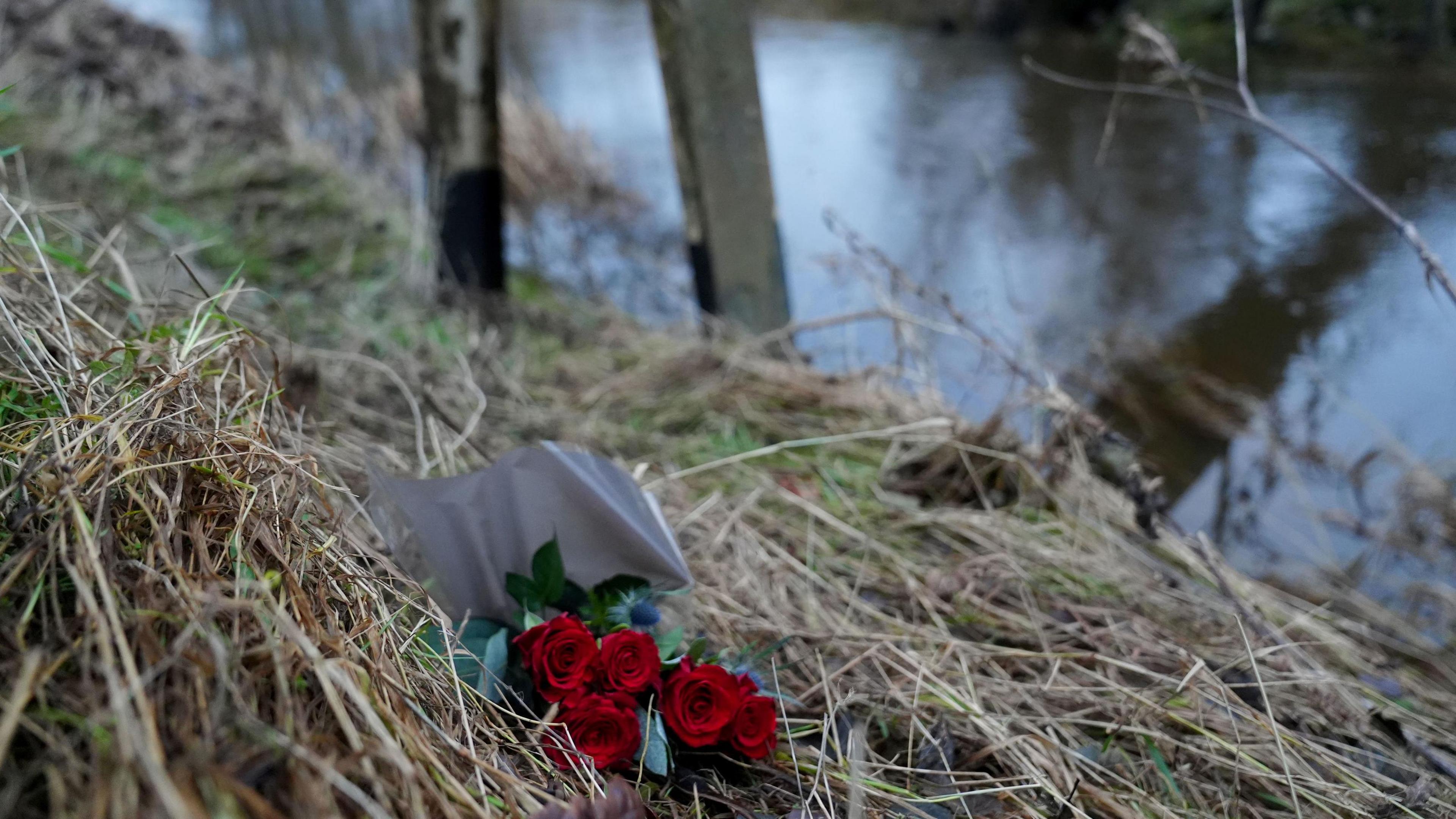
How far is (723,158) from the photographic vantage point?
2.84 meters

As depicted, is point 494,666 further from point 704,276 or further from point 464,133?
point 464,133

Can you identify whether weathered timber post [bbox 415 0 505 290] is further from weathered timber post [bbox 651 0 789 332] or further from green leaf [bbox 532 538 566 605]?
green leaf [bbox 532 538 566 605]

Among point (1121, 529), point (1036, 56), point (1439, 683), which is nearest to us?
point (1439, 683)

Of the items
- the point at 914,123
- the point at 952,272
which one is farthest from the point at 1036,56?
the point at 952,272

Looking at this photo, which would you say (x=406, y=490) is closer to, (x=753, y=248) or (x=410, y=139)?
(x=753, y=248)

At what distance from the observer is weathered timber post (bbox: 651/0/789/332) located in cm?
269

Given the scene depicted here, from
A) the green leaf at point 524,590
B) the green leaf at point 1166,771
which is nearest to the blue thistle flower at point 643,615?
the green leaf at point 524,590

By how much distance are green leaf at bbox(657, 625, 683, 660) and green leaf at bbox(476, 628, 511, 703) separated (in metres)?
0.22

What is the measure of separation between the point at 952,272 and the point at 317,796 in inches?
144

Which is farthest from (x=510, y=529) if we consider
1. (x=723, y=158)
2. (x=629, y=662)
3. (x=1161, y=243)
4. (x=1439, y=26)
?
(x=1439, y=26)

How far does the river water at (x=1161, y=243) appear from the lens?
Answer: 2.74m

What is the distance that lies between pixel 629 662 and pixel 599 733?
10 centimetres

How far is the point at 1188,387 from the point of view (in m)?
3.12

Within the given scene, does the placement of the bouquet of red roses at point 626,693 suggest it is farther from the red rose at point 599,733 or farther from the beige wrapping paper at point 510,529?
the beige wrapping paper at point 510,529
